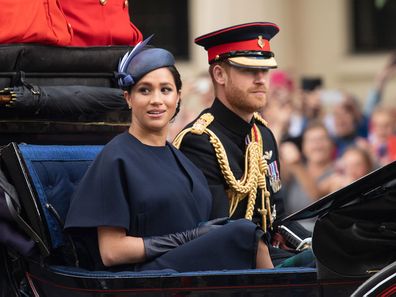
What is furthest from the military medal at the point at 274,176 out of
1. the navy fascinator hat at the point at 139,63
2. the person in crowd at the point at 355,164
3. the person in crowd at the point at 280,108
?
the person in crowd at the point at 280,108

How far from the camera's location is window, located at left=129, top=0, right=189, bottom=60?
18672 mm

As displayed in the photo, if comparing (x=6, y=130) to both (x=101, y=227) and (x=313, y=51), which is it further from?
(x=313, y=51)

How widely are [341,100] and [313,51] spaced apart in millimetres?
5648

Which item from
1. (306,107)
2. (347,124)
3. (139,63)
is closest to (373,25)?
(306,107)

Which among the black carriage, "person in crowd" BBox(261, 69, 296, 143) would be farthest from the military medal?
"person in crowd" BBox(261, 69, 296, 143)

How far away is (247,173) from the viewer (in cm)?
641

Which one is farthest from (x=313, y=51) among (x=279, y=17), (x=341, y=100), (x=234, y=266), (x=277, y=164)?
(x=234, y=266)

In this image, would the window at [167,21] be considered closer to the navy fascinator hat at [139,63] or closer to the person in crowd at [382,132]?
the person in crowd at [382,132]

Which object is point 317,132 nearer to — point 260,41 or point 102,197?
point 260,41

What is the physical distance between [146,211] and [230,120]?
Answer: 0.94 metres

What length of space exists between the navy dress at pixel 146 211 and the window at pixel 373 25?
12.9 metres

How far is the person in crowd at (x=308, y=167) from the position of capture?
10.5 m

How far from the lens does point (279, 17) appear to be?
709 inches

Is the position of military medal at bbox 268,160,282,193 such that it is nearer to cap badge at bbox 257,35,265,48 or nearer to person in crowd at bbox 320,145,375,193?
cap badge at bbox 257,35,265,48
